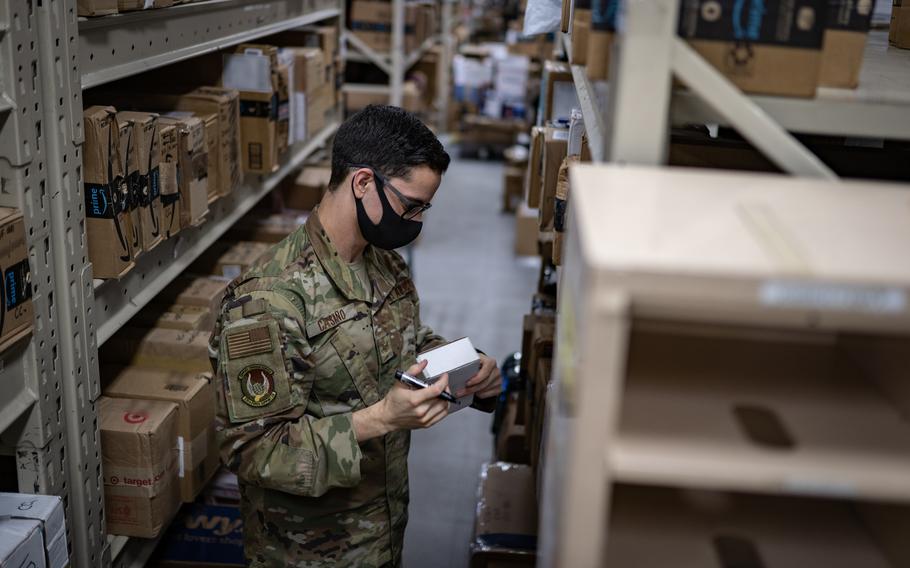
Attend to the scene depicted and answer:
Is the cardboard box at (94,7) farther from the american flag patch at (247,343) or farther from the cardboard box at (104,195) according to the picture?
the american flag patch at (247,343)

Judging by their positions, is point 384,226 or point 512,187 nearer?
point 384,226

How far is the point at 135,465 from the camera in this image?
2.35 metres

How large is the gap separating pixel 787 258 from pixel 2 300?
4.75 feet

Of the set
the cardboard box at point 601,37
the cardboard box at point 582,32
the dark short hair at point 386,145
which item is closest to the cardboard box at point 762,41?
the cardboard box at point 601,37

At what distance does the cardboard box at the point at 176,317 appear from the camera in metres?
2.87

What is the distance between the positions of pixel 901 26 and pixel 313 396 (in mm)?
1658

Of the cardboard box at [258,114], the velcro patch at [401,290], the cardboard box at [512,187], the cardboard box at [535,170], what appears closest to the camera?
the velcro patch at [401,290]

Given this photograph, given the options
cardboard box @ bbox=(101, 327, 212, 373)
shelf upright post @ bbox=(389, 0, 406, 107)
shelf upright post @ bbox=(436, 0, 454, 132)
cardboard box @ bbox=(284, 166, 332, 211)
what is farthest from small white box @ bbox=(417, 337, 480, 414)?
shelf upright post @ bbox=(436, 0, 454, 132)

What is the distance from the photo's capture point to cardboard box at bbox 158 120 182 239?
237cm

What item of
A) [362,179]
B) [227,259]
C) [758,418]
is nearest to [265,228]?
[227,259]

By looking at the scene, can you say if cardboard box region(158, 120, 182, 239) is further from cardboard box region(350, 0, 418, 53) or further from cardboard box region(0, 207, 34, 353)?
cardboard box region(350, 0, 418, 53)

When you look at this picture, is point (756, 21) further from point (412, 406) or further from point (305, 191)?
point (305, 191)

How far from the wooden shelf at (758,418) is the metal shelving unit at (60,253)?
1250 millimetres

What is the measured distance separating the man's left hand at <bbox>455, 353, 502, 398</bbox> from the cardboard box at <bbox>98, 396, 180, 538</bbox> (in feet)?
2.78
